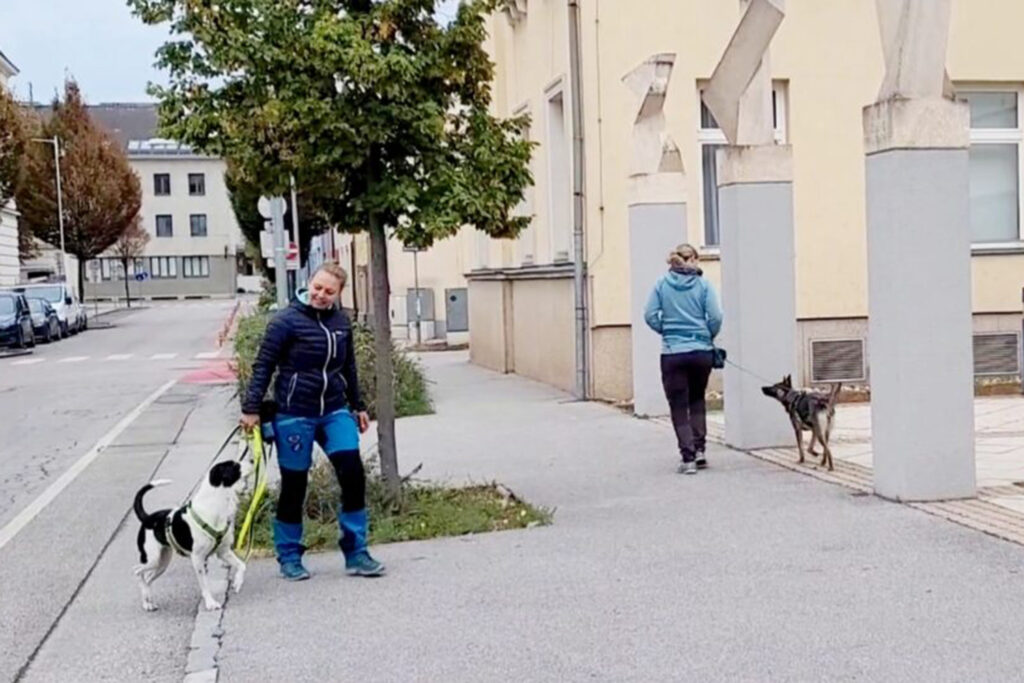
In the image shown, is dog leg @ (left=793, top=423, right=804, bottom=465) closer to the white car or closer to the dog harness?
the dog harness

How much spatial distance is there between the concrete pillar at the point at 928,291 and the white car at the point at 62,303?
3832cm

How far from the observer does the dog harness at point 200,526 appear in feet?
23.3

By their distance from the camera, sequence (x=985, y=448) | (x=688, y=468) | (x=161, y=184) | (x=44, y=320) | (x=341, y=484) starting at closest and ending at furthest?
(x=341, y=484)
(x=688, y=468)
(x=985, y=448)
(x=44, y=320)
(x=161, y=184)

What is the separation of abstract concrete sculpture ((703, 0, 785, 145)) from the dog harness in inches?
263

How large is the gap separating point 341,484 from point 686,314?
4272 millimetres

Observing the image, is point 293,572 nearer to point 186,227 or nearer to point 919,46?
point 919,46

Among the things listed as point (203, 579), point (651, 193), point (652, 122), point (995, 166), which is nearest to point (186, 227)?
point (995, 166)

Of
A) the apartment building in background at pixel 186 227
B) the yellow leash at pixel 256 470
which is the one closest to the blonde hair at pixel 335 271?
the yellow leash at pixel 256 470

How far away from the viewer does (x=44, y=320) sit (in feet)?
135

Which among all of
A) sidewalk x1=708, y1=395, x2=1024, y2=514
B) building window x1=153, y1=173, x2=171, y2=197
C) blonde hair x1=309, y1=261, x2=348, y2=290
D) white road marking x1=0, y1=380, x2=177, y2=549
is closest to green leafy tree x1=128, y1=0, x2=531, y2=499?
blonde hair x1=309, y1=261, x2=348, y2=290

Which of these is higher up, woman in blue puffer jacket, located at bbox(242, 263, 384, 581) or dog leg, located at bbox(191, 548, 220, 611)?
woman in blue puffer jacket, located at bbox(242, 263, 384, 581)

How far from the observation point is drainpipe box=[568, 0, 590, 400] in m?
16.8

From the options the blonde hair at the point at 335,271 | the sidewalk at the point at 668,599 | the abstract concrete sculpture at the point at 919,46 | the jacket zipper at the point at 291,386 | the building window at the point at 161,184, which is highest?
the building window at the point at 161,184

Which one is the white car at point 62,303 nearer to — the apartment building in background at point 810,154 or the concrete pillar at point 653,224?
the apartment building in background at point 810,154
